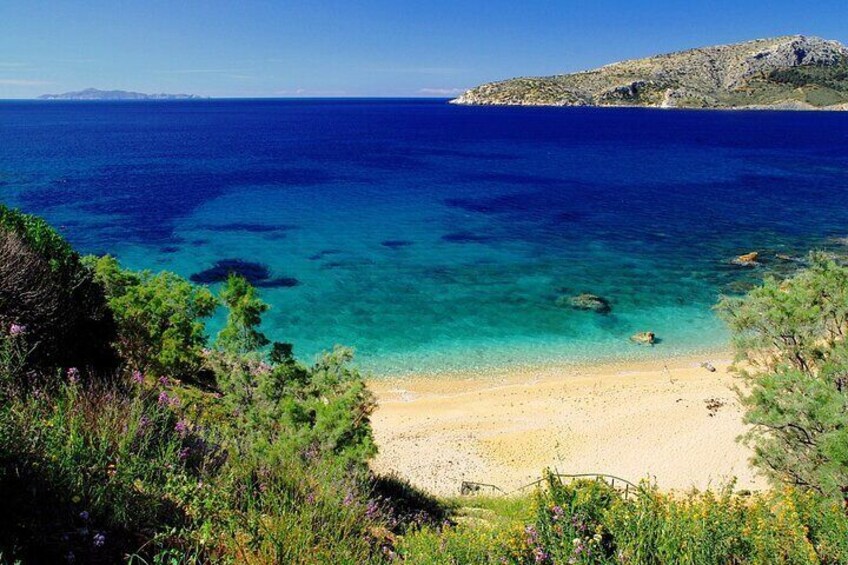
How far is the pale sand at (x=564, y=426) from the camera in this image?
76.5 ft

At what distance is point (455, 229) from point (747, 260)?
28670 millimetres

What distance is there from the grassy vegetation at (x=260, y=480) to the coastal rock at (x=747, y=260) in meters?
36.1

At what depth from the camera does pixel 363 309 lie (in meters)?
40.3

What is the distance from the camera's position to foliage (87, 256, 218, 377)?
2056 centimetres

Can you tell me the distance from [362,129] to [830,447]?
196236 mm

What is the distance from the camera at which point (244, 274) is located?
45.0m

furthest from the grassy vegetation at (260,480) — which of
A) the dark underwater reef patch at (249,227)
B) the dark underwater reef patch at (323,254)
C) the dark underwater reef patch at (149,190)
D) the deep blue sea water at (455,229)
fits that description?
the dark underwater reef patch at (149,190)

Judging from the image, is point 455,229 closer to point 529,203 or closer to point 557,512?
point 529,203

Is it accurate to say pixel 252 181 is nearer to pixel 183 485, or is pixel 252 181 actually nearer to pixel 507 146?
pixel 507 146

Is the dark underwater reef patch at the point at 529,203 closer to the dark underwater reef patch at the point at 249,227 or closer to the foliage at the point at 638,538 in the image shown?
the dark underwater reef patch at the point at 249,227

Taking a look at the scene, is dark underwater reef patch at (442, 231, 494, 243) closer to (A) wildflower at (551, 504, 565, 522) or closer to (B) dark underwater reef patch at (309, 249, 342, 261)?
(B) dark underwater reef patch at (309, 249, 342, 261)

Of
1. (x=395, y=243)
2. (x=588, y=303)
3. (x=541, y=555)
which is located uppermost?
(x=541, y=555)

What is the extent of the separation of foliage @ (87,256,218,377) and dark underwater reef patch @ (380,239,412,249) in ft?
110

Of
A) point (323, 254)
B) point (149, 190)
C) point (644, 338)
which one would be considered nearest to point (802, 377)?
point (644, 338)
